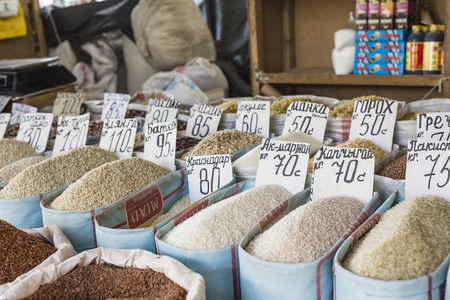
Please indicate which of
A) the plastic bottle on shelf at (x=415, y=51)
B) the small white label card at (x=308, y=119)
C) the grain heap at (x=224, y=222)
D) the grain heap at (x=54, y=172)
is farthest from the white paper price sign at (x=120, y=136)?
the plastic bottle on shelf at (x=415, y=51)

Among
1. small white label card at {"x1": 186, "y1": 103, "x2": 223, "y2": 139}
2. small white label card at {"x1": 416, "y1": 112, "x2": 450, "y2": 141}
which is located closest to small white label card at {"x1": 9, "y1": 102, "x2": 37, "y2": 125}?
small white label card at {"x1": 186, "y1": 103, "x2": 223, "y2": 139}

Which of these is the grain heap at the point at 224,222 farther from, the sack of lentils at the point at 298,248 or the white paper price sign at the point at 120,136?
the white paper price sign at the point at 120,136

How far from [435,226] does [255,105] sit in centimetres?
105

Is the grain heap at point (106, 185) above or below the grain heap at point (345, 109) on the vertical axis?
below

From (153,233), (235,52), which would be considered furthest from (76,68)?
(153,233)

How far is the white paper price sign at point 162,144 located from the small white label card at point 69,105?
922 millimetres

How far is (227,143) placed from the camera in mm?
1664

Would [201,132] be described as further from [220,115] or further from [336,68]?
[336,68]

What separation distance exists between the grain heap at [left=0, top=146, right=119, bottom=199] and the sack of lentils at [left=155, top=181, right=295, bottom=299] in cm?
51

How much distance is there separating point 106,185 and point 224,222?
411 millimetres

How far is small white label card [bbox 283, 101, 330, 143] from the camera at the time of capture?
1.71 metres

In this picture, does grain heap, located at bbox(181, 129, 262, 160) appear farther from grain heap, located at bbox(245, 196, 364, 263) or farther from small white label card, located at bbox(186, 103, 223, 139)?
grain heap, located at bbox(245, 196, 364, 263)

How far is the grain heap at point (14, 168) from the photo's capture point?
1.62 meters

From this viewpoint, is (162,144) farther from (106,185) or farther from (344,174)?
(344,174)
